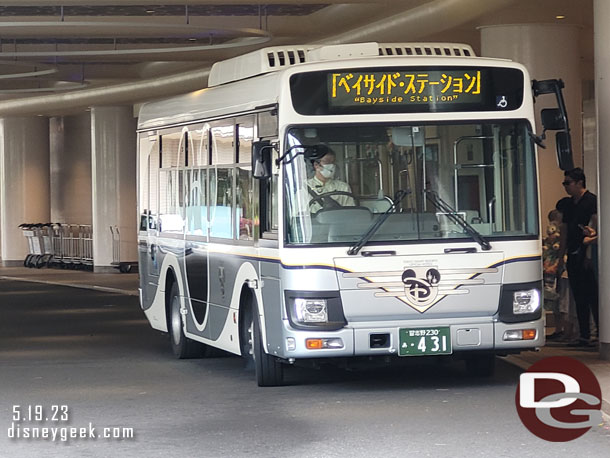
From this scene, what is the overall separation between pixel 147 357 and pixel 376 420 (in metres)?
5.82

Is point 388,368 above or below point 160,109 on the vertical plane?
below

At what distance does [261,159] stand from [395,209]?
1.17 metres

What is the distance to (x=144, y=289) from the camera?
17.5 m

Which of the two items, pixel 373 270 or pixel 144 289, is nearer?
pixel 373 270

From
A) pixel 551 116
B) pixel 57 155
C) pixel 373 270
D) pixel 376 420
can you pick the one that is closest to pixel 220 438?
pixel 376 420

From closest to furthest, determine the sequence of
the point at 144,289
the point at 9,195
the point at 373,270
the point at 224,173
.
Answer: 1. the point at 373,270
2. the point at 224,173
3. the point at 144,289
4. the point at 9,195

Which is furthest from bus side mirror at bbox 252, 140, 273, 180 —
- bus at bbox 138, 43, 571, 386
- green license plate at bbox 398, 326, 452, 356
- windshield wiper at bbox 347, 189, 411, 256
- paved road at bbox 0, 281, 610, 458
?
paved road at bbox 0, 281, 610, 458

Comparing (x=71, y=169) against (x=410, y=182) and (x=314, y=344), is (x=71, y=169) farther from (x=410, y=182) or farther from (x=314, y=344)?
(x=314, y=344)

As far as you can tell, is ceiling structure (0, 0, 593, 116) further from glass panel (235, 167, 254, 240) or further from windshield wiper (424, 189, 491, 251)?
windshield wiper (424, 189, 491, 251)

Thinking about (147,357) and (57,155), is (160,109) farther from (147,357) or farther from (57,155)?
(57,155)

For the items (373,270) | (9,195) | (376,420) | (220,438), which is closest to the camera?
(220,438)

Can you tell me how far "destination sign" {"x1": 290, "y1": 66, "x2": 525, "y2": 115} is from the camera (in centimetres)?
1179

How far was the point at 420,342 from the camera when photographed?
1152 cm

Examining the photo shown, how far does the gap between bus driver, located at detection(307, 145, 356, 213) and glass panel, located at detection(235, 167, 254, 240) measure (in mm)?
1166
